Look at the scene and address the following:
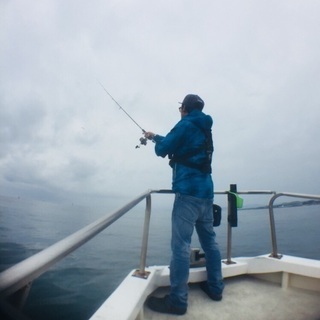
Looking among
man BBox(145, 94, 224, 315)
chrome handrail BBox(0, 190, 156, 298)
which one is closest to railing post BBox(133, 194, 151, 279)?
man BBox(145, 94, 224, 315)

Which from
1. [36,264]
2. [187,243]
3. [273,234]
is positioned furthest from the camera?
[273,234]

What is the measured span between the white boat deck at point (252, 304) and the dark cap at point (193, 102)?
209 centimetres

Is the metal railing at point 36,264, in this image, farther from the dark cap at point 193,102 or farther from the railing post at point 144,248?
the dark cap at point 193,102

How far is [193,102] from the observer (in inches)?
110

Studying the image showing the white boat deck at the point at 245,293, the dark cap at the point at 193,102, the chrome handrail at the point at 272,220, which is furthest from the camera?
the chrome handrail at the point at 272,220

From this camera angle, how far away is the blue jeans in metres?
2.35

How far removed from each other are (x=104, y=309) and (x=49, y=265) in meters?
1.30

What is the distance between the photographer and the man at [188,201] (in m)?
2.37

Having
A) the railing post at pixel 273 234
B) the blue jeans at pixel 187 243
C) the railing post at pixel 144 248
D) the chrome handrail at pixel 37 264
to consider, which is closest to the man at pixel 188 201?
the blue jeans at pixel 187 243

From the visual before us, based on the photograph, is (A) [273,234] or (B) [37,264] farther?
(A) [273,234]

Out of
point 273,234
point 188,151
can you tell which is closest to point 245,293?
point 273,234

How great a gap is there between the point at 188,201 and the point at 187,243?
42 centimetres

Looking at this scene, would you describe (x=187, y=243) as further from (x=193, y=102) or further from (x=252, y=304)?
(x=193, y=102)

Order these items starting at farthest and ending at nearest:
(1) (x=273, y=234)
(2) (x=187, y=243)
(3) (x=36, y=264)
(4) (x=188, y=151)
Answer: (1) (x=273, y=234) < (4) (x=188, y=151) < (2) (x=187, y=243) < (3) (x=36, y=264)
